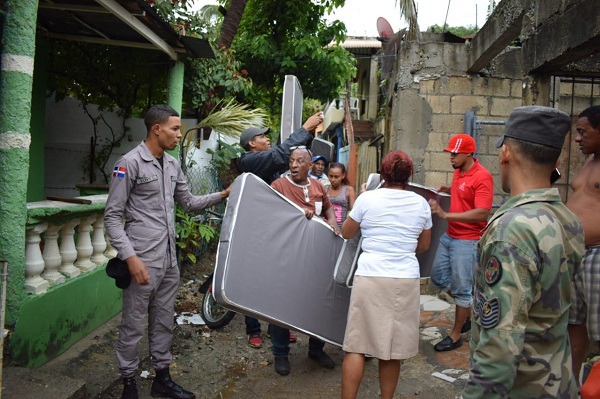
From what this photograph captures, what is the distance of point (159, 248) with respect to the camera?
3336mm

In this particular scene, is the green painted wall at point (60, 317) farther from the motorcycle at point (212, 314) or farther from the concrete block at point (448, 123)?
the concrete block at point (448, 123)

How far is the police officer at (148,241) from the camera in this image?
3166 mm

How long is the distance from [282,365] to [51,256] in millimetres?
1920

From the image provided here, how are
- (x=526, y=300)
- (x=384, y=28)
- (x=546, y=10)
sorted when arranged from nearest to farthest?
A: 1. (x=526, y=300)
2. (x=546, y=10)
3. (x=384, y=28)

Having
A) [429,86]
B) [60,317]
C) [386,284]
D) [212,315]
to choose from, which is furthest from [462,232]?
[60,317]

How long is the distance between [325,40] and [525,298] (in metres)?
9.88

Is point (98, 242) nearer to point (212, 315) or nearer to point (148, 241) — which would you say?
point (212, 315)

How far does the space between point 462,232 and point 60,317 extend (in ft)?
11.0

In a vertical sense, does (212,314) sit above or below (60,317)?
below

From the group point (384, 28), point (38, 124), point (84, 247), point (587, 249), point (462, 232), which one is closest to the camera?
point (587, 249)

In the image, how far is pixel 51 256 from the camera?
3.80 metres

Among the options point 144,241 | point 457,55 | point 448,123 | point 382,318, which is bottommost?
point 382,318

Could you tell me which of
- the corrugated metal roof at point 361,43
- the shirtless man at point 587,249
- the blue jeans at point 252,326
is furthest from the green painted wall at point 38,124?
the corrugated metal roof at point 361,43

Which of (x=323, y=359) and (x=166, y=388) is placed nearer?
(x=166, y=388)
